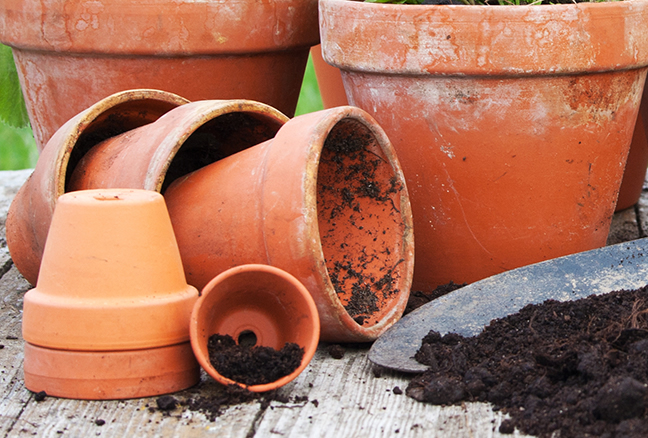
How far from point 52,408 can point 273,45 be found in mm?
1214

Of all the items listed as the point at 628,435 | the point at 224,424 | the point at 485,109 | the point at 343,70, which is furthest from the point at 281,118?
the point at 628,435

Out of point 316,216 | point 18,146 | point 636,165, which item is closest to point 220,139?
point 316,216

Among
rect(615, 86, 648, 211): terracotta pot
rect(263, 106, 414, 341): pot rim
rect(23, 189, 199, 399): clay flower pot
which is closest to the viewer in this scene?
rect(23, 189, 199, 399): clay flower pot

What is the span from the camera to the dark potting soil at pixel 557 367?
1.18 metres

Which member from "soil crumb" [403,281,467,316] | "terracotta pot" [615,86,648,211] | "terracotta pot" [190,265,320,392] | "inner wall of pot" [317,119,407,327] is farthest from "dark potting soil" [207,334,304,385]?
"terracotta pot" [615,86,648,211]

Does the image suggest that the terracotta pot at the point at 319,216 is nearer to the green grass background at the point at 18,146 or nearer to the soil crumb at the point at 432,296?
the soil crumb at the point at 432,296

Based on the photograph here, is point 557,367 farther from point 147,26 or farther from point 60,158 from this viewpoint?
point 147,26

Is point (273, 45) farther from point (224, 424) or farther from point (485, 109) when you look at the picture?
point (224, 424)

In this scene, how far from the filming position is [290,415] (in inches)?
51.9

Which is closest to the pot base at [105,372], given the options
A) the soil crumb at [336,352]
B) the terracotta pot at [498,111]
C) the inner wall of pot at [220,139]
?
the soil crumb at [336,352]

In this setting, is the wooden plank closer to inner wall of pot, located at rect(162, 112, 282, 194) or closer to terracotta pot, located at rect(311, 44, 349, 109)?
inner wall of pot, located at rect(162, 112, 282, 194)

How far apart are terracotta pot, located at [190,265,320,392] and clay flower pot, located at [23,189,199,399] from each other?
59mm

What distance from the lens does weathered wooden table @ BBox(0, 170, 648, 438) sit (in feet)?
4.13

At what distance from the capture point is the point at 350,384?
145 centimetres
